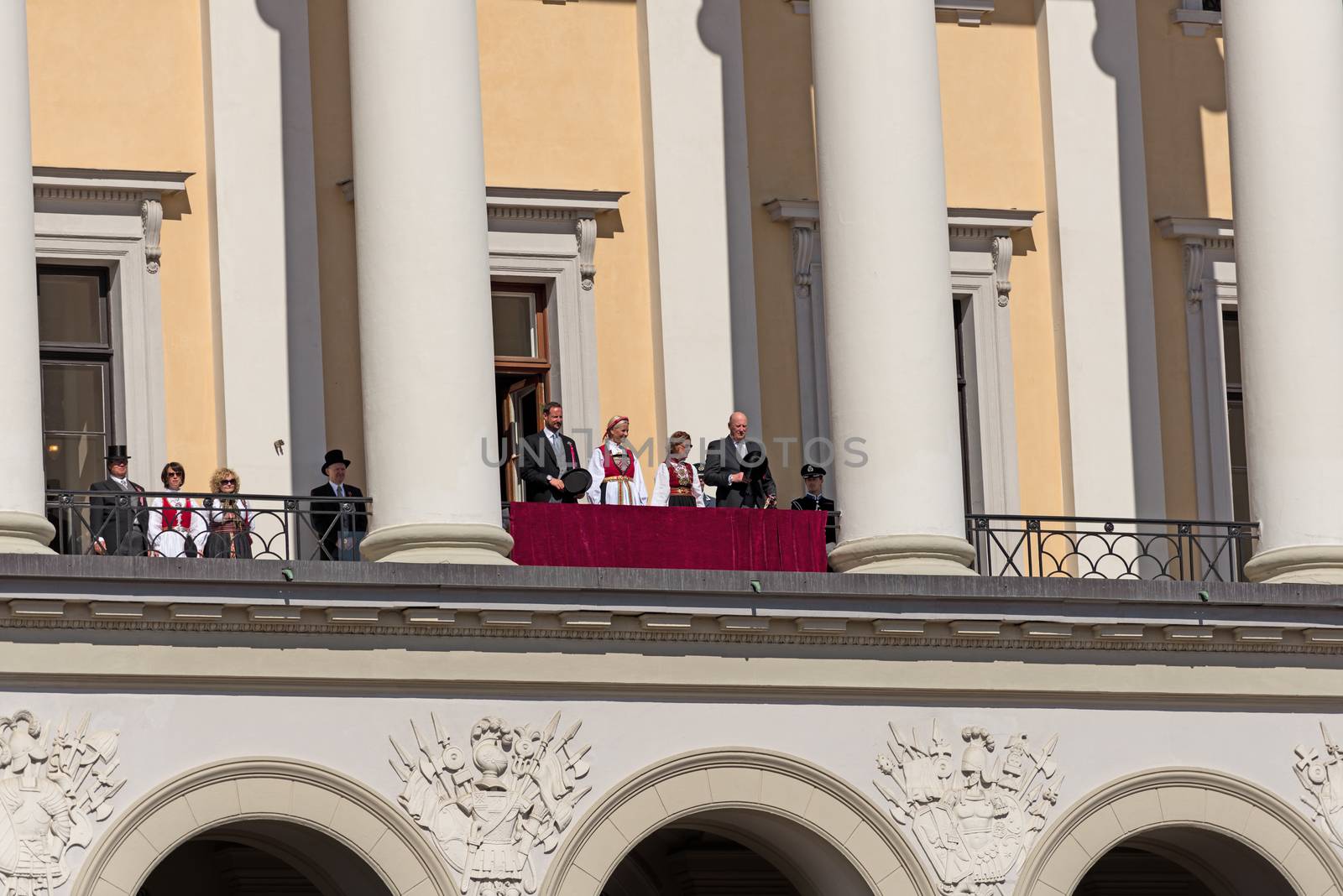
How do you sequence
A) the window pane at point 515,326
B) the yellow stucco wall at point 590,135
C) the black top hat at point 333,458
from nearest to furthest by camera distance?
the black top hat at point 333,458 → the window pane at point 515,326 → the yellow stucco wall at point 590,135

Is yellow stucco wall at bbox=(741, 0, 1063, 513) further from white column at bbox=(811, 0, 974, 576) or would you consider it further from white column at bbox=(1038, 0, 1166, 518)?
white column at bbox=(811, 0, 974, 576)

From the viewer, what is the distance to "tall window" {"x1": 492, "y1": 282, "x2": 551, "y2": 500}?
2998cm

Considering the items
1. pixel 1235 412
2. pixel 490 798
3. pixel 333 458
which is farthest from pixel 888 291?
pixel 1235 412

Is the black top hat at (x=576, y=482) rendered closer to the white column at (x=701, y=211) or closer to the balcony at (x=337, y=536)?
the balcony at (x=337, y=536)

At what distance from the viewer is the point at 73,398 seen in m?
28.5

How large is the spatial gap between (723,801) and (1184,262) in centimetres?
958

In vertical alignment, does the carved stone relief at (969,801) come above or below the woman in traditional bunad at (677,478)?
below

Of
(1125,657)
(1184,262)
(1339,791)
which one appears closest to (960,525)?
(1125,657)

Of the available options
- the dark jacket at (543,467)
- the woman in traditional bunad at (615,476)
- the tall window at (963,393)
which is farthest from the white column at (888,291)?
the tall window at (963,393)

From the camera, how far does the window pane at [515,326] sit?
1185 inches

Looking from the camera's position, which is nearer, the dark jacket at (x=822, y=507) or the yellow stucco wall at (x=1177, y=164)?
the dark jacket at (x=822, y=507)

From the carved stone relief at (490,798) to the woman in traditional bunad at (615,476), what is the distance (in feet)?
9.25

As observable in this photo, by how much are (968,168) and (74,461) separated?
30.5 ft

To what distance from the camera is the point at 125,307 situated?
2864 cm
